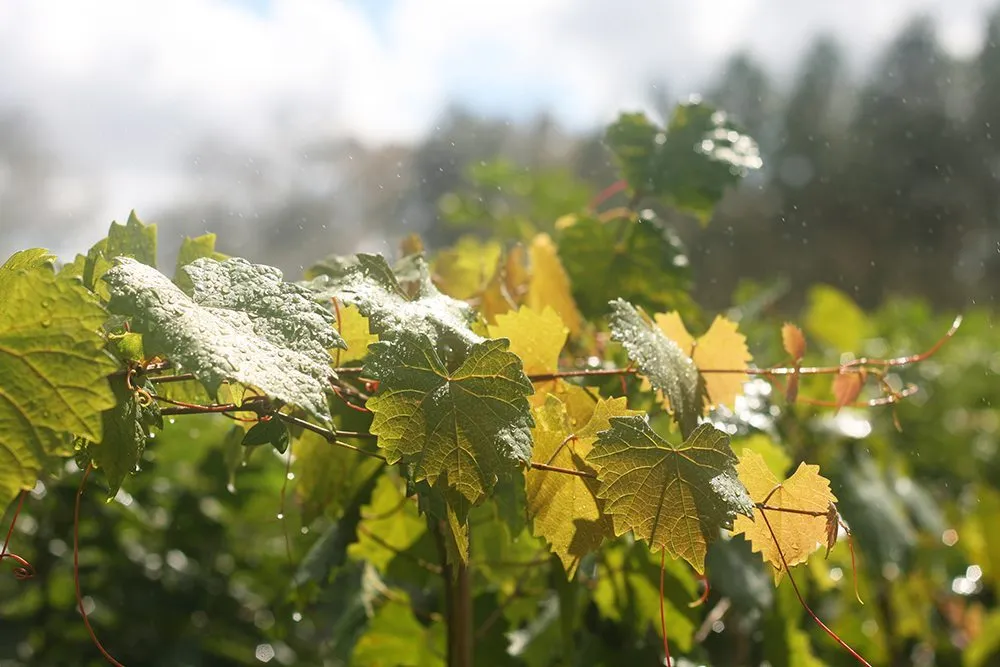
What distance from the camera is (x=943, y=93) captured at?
5.85 feet

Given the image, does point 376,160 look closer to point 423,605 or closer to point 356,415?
point 423,605

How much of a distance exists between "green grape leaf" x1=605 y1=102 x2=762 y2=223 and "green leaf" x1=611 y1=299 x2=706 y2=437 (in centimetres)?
26

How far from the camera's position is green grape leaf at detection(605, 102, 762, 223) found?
2.73 ft

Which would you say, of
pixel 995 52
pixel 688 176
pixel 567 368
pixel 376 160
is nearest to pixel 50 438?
pixel 567 368

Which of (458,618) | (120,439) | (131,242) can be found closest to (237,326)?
(120,439)

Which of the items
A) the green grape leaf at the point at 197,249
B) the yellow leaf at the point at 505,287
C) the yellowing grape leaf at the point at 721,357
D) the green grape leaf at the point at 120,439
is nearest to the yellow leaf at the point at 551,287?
the yellow leaf at the point at 505,287

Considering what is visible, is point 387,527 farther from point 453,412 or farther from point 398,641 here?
point 453,412

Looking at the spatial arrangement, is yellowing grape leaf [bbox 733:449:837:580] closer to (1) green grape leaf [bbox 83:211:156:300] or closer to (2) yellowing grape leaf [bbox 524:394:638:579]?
(2) yellowing grape leaf [bbox 524:394:638:579]

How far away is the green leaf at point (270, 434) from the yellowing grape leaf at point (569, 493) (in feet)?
0.43

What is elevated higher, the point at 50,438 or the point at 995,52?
the point at 50,438

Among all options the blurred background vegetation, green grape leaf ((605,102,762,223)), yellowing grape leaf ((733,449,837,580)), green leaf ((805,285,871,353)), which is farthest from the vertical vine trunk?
green leaf ((805,285,871,353))

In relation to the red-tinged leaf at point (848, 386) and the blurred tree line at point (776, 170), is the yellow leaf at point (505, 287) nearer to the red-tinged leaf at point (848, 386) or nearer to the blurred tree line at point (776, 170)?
the blurred tree line at point (776, 170)

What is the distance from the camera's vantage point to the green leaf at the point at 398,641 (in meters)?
0.82

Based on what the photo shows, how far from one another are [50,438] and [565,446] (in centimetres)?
26
